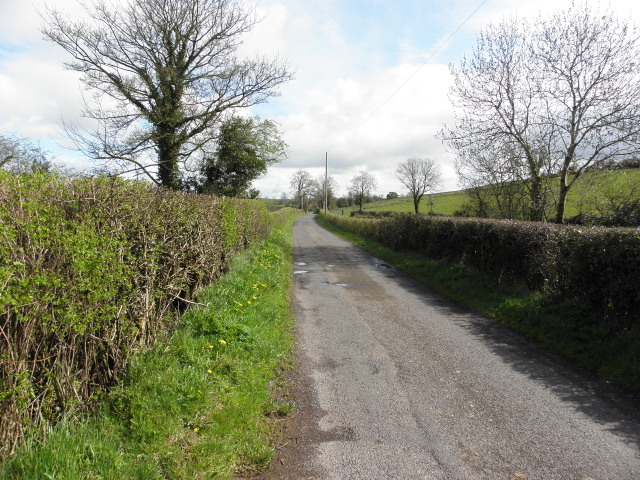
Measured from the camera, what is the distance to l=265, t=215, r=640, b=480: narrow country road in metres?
3.45

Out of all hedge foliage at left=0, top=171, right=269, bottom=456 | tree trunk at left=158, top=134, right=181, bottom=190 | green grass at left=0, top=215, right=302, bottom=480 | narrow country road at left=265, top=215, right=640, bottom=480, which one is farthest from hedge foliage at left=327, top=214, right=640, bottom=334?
tree trunk at left=158, top=134, right=181, bottom=190

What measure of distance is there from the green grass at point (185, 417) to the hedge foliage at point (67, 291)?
23cm

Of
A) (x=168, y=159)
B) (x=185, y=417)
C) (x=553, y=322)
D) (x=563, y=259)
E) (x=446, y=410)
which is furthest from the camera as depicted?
(x=168, y=159)

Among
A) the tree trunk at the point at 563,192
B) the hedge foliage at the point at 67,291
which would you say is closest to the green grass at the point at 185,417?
the hedge foliage at the point at 67,291

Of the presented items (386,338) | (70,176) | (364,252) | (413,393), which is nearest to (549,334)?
(386,338)

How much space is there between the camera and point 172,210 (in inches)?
234

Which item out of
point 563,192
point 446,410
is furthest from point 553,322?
point 563,192

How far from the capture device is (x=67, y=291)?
3.18 metres

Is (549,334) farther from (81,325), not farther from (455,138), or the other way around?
(455,138)

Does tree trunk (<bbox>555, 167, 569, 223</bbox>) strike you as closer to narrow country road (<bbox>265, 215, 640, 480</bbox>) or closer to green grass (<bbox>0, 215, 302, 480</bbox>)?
narrow country road (<bbox>265, 215, 640, 480</bbox>)

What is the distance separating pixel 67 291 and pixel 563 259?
26.2ft

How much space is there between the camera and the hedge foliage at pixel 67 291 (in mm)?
2840

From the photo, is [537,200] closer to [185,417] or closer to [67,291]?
[185,417]

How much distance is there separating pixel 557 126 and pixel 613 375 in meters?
13.6
